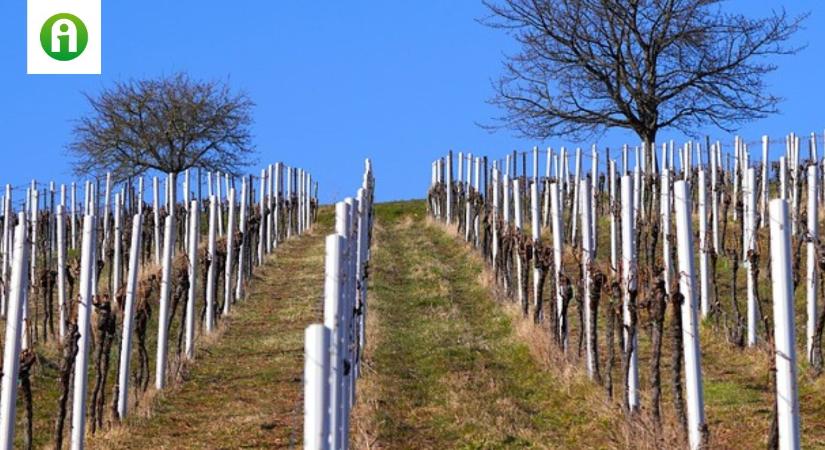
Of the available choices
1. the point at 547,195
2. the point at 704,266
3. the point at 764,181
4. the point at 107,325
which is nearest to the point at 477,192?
the point at 547,195

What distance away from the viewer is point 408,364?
1429 centimetres

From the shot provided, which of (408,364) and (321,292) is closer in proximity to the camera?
(408,364)

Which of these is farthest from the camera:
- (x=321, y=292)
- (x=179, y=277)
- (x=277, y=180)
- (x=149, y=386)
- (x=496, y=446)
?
(x=277, y=180)

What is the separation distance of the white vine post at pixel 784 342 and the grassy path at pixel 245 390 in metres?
2.97

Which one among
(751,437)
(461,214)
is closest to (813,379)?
(751,437)

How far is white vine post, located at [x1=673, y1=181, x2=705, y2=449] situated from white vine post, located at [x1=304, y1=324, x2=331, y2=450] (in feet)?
13.8

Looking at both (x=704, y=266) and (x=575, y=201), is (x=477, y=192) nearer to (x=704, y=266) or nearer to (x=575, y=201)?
(x=575, y=201)

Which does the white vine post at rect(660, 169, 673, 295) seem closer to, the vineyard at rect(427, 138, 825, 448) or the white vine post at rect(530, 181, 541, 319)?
the vineyard at rect(427, 138, 825, 448)

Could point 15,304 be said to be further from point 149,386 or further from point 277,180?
point 277,180

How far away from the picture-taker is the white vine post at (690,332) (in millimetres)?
9367

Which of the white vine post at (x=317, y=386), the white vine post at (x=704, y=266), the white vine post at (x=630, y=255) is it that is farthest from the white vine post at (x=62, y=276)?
the white vine post at (x=317, y=386)

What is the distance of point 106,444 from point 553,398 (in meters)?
4.07

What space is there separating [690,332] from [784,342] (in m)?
1.65

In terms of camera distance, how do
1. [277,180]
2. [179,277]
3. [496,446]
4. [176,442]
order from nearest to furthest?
1. [496,446]
2. [176,442]
3. [179,277]
4. [277,180]
